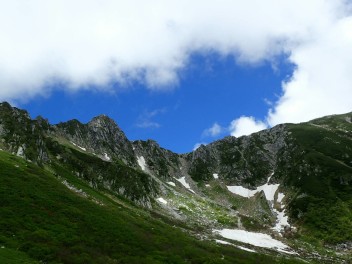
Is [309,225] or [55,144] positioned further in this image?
[309,225]

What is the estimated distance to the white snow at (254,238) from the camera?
122 metres

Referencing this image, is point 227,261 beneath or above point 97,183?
beneath

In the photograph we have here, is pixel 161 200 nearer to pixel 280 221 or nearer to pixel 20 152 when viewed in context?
pixel 280 221

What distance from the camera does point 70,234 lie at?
199 ft

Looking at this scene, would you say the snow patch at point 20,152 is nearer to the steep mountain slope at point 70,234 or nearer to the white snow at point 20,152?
the white snow at point 20,152

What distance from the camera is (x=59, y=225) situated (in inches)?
2464

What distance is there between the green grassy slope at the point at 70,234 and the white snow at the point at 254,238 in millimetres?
33639

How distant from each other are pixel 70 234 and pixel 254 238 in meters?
86.2

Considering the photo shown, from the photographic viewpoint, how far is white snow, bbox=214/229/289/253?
399ft

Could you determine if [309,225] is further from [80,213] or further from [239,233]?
[80,213]

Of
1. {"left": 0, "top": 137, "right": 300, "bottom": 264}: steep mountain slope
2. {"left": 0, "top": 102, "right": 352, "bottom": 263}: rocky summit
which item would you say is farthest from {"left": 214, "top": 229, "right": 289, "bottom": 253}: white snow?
{"left": 0, "top": 137, "right": 300, "bottom": 264}: steep mountain slope

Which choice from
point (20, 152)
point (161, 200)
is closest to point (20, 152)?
point (20, 152)

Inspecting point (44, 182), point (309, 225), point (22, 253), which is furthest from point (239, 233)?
point (22, 253)

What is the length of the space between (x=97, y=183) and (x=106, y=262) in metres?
87.6
